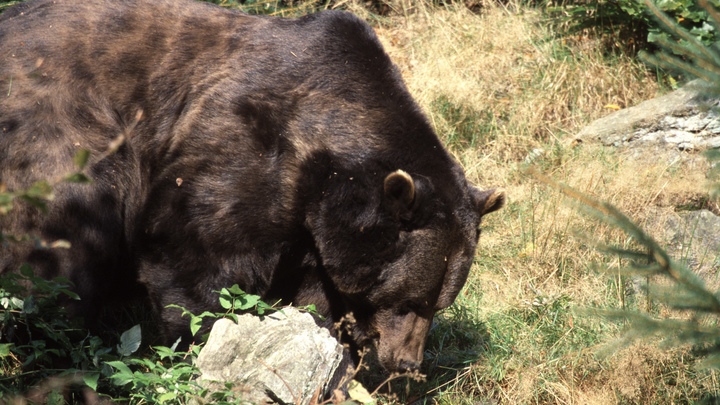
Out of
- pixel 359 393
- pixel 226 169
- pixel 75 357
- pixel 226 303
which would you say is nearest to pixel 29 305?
pixel 75 357

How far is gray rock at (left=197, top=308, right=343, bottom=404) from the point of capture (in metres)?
3.63

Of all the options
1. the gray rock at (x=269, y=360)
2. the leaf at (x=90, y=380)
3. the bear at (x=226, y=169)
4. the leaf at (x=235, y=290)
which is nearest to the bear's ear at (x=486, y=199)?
the bear at (x=226, y=169)

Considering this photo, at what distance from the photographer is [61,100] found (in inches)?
157

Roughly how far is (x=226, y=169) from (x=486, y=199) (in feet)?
5.88

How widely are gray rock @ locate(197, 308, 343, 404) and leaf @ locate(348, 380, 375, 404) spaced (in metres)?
0.56

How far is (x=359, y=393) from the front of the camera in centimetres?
440

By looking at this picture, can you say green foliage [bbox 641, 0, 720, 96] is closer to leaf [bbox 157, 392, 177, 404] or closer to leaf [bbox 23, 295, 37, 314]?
leaf [bbox 157, 392, 177, 404]

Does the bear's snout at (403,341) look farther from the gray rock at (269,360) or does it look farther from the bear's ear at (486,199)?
the bear's ear at (486,199)

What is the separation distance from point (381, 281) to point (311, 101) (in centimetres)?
127

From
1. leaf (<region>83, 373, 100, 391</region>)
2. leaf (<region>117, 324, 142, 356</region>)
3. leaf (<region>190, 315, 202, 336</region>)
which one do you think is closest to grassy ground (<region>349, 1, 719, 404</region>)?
leaf (<region>190, 315, 202, 336</region>)

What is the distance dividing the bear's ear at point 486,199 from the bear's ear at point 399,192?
654 millimetres

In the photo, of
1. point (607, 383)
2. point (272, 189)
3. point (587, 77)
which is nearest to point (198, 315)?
point (272, 189)

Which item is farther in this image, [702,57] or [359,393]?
[359,393]

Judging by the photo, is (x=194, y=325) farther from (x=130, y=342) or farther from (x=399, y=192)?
(x=399, y=192)
